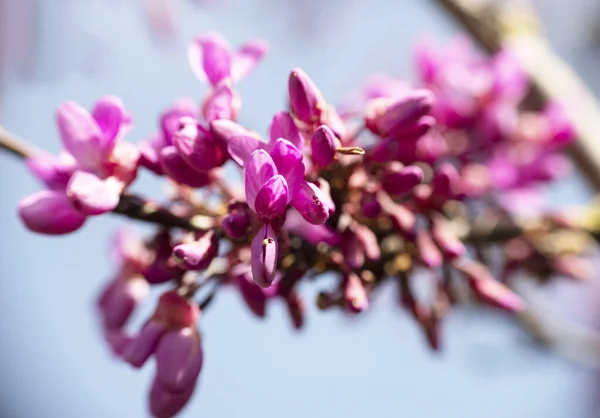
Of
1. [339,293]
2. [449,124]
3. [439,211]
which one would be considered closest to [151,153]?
[339,293]

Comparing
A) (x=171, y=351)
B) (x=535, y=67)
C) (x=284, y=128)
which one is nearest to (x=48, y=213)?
(x=171, y=351)

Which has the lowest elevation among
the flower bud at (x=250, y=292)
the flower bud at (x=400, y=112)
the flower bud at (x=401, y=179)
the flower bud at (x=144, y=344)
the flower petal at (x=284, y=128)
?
the flower bud at (x=144, y=344)

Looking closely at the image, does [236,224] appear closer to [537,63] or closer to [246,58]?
[246,58]

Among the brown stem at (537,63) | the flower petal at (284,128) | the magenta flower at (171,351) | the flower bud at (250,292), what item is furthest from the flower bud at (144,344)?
the brown stem at (537,63)

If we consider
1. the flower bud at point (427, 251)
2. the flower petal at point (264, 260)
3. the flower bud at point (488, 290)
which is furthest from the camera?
the flower bud at point (488, 290)

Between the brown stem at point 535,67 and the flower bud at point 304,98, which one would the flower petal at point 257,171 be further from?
the brown stem at point 535,67

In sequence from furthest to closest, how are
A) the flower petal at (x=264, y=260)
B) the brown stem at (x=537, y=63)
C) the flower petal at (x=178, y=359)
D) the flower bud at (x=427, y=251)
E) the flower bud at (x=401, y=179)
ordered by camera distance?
1. the brown stem at (x=537, y=63)
2. the flower bud at (x=427, y=251)
3. the flower bud at (x=401, y=179)
4. the flower petal at (x=178, y=359)
5. the flower petal at (x=264, y=260)

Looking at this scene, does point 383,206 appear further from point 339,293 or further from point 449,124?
point 449,124
